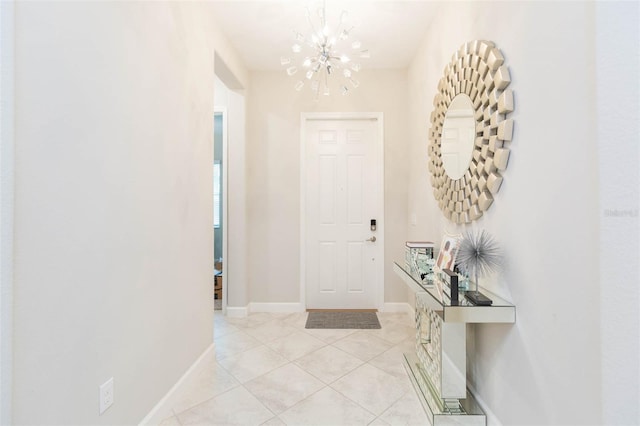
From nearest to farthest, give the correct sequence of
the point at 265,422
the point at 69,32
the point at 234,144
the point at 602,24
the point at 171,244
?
the point at 602,24 → the point at 69,32 → the point at 265,422 → the point at 171,244 → the point at 234,144

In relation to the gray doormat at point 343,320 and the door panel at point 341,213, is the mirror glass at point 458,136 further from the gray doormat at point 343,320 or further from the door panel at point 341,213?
the gray doormat at point 343,320

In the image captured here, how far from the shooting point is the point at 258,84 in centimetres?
357

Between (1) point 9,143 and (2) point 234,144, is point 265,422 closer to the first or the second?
(1) point 9,143

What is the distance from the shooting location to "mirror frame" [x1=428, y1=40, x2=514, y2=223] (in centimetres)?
147

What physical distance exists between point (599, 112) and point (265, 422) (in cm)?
205

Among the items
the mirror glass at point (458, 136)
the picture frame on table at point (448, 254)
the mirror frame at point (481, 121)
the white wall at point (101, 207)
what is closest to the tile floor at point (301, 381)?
the white wall at point (101, 207)

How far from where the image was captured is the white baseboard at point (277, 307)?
356cm

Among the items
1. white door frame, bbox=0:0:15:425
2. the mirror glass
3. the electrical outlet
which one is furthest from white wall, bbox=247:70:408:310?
white door frame, bbox=0:0:15:425

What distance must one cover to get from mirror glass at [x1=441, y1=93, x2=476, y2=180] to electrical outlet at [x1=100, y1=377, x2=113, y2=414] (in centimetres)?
220

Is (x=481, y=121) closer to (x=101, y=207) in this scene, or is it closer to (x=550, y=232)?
(x=550, y=232)

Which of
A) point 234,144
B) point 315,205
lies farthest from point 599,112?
point 234,144

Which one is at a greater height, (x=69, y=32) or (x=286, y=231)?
(x=69, y=32)

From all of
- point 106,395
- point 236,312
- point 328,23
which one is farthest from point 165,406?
point 328,23

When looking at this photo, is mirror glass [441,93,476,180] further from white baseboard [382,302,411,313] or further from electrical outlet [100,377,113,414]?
electrical outlet [100,377,113,414]
